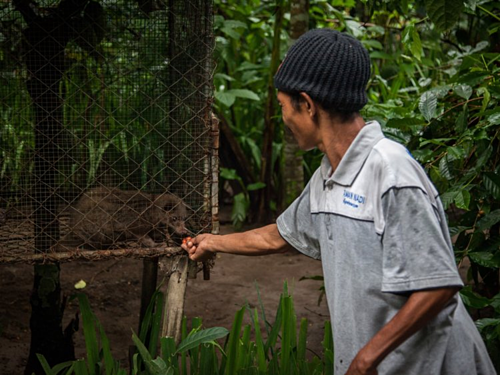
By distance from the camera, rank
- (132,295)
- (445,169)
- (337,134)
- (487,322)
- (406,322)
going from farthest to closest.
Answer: (132,295) → (445,169) → (487,322) → (337,134) → (406,322)

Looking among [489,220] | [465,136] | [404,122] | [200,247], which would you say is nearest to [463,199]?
[489,220]

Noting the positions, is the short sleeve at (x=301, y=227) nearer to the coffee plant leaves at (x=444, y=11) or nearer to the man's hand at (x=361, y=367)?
the man's hand at (x=361, y=367)

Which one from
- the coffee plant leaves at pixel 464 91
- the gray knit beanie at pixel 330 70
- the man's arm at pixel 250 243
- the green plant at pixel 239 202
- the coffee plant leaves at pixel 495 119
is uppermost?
the gray knit beanie at pixel 330 70

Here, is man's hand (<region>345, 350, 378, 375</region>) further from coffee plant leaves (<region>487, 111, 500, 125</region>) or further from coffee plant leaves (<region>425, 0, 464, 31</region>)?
coffee plant leaves (<region>487, 111, 500, 125</region>)

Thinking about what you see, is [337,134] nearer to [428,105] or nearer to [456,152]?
[456,152]

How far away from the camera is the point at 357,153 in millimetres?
1652

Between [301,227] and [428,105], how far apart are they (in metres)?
1.17

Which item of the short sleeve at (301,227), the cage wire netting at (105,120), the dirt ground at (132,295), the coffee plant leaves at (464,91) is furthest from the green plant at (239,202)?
the short sleeve at (301,227)

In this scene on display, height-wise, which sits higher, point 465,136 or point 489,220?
point 465,136

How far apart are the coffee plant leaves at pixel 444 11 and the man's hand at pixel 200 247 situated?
40.3 inches

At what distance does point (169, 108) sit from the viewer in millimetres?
3008

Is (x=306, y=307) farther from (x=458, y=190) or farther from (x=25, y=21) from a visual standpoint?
(x=25, y=21)

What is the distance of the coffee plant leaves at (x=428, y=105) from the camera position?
2.79 m

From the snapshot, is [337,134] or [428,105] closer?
[337,134]
